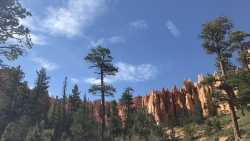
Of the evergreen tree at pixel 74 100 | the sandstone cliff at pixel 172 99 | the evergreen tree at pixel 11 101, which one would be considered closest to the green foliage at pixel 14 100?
the evergreen tree at pixel 11 101

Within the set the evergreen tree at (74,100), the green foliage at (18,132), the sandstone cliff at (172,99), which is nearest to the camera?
the green foliage at (18,132)

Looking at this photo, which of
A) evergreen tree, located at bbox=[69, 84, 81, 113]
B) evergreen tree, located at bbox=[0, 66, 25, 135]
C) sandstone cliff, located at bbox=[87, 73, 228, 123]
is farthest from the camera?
sandstone cliff, located at bbox=[87, 73, 228, 123]

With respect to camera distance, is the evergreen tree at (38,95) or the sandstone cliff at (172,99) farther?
the sandstone cliff at (172,99)

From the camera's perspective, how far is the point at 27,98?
195 ft

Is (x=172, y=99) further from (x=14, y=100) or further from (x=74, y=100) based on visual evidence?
(x=14, y=100)

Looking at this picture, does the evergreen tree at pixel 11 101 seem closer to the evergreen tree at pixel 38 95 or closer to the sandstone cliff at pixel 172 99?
the evergreen tree at pixel 38 95

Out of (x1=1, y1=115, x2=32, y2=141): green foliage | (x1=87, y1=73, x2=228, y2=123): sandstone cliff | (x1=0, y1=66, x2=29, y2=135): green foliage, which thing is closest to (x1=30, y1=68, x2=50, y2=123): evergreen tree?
(x1=0, y1=66, x2=29, y2=135): green foliage

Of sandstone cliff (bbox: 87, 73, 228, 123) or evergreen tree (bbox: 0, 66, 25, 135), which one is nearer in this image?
evergreen tree (bbox: 0, 66, 25, 135)

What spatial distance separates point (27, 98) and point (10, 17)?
51930mm

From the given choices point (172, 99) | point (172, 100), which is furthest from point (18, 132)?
point (172, 99)

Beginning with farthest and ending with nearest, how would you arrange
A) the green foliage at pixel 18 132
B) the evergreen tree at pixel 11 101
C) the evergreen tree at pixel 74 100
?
the evergreen tree at pixel 74 100, the evergreen tree at pixel 11 101, the green foliage at pixel 18 132

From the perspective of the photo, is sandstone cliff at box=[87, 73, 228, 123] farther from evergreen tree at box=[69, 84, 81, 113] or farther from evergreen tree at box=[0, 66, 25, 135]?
evergreen tree at box=[0, 66, 25, 135]

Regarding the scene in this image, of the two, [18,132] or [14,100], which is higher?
[14,100]

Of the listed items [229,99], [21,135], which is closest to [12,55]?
[229,99]
